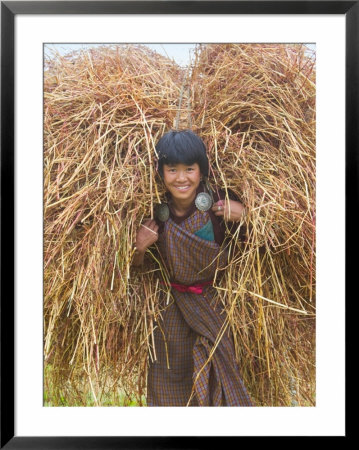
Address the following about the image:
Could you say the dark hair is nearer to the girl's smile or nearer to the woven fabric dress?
the girl's smile

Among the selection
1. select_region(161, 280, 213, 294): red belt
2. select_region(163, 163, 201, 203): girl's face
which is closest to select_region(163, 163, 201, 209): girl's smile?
select_region(163, 163, 201, 203): girl's face

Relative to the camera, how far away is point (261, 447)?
4.07 ft

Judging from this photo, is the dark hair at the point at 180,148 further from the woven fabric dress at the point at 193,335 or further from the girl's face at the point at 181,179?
the woven fabric dress at the point at 193,335

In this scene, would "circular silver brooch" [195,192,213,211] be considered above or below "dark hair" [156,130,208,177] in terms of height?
below

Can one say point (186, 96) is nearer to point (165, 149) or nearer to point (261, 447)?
point (165, 149)

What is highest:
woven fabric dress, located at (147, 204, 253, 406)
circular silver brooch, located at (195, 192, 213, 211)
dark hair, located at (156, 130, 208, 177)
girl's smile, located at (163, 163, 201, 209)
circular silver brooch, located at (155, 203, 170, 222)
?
dark hair, located at (156, 130, 208, 177)

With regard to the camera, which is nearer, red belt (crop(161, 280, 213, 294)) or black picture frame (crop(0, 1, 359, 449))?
black picture frame (crop(0, 1, 359, 449))

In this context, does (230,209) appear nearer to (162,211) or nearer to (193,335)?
(162,211)

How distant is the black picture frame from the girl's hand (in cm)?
35

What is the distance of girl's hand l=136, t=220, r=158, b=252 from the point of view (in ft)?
4.32
